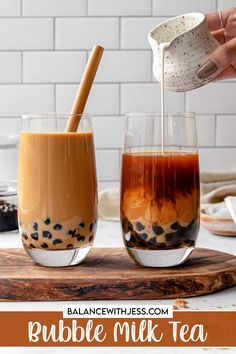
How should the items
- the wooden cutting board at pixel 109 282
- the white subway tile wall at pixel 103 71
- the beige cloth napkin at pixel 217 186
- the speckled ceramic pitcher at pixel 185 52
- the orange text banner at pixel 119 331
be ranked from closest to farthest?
the orange text banner at pixel 119 331, the wooden cutting board at pixel 109 282, the speckled ceramic pitcher at pixel 185 52, the beige cloth napkin at pixel 217 186, the white subway tile wall at pixel 103 71

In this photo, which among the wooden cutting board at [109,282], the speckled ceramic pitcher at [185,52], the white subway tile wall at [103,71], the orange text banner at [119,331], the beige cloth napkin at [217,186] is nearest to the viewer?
the orange text banner at [119,331]

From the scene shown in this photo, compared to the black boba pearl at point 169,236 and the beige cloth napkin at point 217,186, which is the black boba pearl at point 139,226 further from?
the beige cloth napkin at point 217,186

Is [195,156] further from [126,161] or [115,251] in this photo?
[115,251]

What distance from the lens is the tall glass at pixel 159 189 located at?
98 centimetres

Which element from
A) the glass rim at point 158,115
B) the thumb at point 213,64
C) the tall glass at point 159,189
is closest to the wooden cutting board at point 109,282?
the tall glass at point 159,189

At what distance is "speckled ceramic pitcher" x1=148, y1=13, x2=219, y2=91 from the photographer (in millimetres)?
1062

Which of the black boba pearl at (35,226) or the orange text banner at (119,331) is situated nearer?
the orange text banner at (119,331)

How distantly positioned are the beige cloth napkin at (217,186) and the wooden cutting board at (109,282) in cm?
73

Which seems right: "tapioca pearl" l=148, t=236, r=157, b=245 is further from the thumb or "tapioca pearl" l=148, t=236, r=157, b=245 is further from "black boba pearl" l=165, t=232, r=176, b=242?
the thumb

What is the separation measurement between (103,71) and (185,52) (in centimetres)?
95

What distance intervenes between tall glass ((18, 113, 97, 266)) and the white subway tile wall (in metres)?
1.00

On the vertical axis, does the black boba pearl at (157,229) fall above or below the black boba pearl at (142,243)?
above

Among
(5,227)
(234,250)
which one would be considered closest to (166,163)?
(234,250)

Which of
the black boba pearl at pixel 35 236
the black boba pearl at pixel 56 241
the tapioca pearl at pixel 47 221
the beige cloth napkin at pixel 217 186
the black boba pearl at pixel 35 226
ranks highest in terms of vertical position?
the tapioca pearl at pixel 47 221
